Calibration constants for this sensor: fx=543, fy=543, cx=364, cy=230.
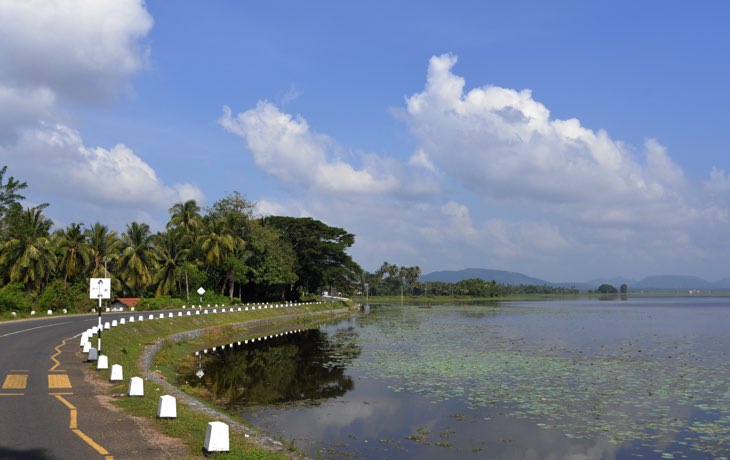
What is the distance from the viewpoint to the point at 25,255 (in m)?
66.0

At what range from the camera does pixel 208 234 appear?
278ft

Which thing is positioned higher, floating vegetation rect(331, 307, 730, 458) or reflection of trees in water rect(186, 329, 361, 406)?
floating vegetation rect(331, 307, 730, 458)

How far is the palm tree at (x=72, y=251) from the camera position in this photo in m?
75.1

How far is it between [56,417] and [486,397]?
16486mm

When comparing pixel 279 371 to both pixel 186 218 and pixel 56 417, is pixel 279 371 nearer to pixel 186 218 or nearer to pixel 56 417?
pixel 56 417

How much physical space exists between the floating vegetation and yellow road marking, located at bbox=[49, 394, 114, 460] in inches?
385

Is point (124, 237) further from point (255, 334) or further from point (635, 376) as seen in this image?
point (635, 376)

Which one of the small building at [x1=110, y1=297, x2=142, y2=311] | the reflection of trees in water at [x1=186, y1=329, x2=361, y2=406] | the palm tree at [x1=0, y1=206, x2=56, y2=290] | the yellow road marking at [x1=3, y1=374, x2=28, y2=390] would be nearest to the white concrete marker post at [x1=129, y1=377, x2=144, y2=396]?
the yellow road marking at [x1=3, y1=374, x2=28, y2=390]

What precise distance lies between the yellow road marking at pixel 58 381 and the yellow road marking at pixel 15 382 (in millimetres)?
823

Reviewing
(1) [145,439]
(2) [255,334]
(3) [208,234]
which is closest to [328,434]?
(1) [145,439]

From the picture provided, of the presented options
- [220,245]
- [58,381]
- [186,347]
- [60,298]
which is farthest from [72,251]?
[58,381]

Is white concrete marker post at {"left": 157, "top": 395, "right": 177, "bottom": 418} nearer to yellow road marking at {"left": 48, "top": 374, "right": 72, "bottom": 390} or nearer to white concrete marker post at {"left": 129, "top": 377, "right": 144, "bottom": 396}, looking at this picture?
white concrete marker post at {"left": 129, "top": 377, "right": 144, "bottom": 396}

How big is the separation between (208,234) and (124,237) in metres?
13.5

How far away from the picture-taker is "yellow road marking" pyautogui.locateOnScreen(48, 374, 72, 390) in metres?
20.0
